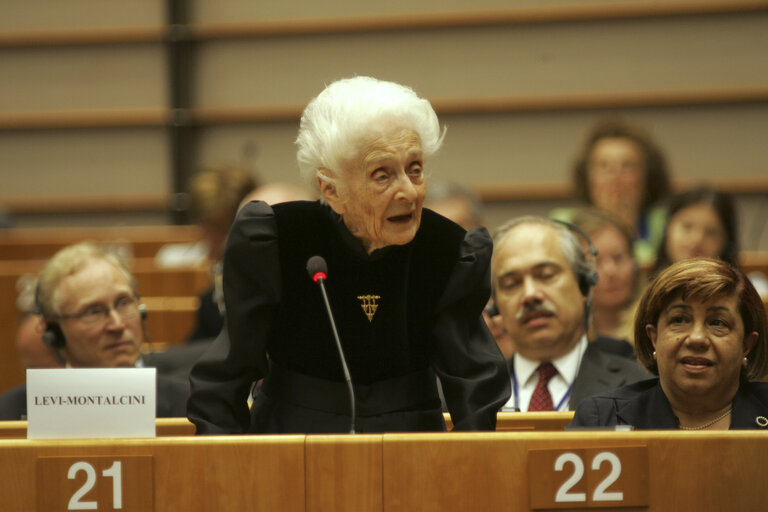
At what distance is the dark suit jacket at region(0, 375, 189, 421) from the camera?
2686 mm

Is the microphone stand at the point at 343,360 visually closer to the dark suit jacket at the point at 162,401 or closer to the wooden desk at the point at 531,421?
the wooden desk at the point at 531,421

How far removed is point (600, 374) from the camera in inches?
106

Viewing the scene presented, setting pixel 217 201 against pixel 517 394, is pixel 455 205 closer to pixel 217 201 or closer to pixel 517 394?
pixel 217 201

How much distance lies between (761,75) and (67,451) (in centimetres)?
599

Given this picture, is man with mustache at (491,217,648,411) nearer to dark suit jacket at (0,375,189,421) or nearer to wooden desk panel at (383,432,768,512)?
dark suit jacket at (0,375,189,421)

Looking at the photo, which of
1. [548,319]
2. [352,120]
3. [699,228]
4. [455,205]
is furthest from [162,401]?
[699,228]

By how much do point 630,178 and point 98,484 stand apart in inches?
134

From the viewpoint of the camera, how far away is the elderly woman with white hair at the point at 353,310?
177 cm

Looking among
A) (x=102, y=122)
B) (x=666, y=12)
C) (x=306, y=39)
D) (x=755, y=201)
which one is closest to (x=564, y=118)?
(x=666, y=12)

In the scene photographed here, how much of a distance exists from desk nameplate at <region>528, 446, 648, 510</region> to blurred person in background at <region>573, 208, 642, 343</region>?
1.91m

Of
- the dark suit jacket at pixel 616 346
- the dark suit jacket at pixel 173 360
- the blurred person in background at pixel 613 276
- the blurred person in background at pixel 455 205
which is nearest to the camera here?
the dark suit jacket at pixel 616 346

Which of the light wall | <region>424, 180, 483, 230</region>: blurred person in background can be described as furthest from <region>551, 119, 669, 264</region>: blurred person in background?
the light wall

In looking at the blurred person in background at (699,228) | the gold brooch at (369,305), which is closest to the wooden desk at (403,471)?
the gold brooch at (369,305)

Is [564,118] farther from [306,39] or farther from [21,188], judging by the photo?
[21,188]
